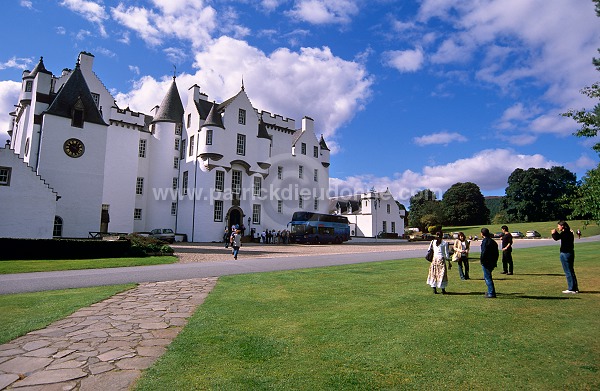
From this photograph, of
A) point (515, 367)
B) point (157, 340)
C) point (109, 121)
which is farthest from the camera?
point (109, 121)

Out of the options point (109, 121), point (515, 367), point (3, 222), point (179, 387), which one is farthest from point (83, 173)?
point (515, 367)

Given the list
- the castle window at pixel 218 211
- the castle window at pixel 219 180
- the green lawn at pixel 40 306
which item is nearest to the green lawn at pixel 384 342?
the green lawn at pixel 40 306

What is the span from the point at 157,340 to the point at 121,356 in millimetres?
771

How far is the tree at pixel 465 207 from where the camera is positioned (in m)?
89.0

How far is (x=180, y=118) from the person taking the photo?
46000mm

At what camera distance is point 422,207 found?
94.5 metres

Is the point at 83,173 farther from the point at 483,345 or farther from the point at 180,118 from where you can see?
the point at 483,345

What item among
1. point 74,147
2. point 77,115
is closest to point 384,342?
point 74,147

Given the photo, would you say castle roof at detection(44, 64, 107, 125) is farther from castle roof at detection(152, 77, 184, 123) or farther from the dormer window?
castle roof at detection(152, 77, 184, 123)

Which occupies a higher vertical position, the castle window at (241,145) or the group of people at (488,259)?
the castle window at (241,145)

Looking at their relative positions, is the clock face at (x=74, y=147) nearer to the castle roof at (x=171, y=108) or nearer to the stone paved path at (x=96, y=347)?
the castle roof at (x=171, y=108)

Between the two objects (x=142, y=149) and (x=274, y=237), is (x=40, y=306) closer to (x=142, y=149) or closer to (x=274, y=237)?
(x=274, y=237)

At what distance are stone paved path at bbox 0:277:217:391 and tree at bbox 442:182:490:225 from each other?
9055 cm

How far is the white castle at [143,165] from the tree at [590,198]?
109ft
